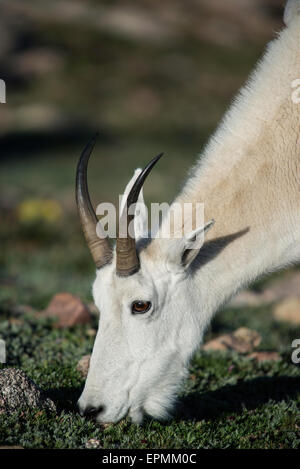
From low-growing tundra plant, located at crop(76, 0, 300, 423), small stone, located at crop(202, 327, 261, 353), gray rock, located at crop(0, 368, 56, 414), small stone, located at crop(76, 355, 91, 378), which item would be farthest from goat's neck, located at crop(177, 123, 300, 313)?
small stone, located at crop(202, 327, 261, 353)

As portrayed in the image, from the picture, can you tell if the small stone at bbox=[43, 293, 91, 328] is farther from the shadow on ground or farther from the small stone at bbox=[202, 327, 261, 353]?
the shadow on ground

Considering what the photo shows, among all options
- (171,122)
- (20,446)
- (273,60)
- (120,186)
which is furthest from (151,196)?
(171,122)

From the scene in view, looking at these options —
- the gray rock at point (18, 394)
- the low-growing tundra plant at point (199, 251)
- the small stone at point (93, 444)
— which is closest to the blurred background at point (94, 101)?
the low-growing tundra plant at point (199, 251)

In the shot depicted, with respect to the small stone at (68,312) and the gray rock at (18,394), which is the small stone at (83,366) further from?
the small stone at (68,312)

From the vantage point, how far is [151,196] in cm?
1769

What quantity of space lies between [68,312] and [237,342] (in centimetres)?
197

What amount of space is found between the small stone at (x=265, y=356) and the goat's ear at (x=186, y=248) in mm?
2173

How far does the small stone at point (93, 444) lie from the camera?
4.25 m

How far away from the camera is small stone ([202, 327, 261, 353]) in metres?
6.82

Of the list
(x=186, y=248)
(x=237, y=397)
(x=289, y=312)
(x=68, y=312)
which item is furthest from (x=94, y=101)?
(x=186, y=248)

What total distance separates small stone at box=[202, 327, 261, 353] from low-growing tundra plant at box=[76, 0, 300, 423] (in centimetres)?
184

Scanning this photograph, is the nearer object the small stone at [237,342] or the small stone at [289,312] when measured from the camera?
the small stone at [237,342]

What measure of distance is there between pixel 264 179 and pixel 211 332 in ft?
10.3

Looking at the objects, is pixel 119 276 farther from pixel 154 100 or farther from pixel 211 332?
pixel 154 100
